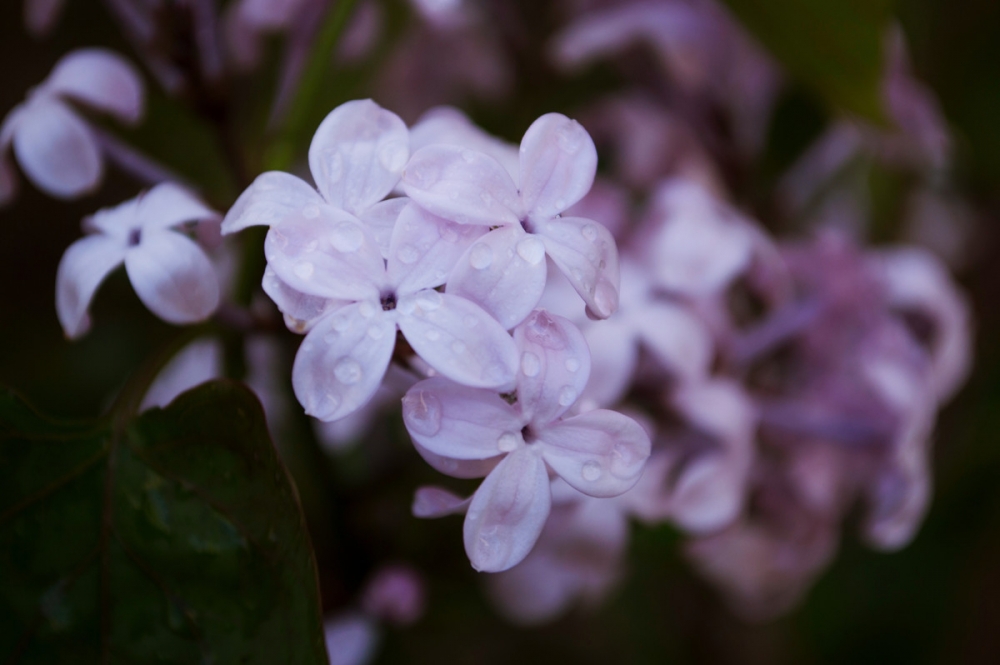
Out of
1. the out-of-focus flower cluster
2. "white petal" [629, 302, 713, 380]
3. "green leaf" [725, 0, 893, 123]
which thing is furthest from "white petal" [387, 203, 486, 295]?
"green leaf" [725, 0, 893, 123]

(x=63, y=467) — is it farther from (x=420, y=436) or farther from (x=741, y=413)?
(x=741, y=413)

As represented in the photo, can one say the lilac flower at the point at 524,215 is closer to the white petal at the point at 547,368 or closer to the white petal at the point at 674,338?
the white petal at the point at 547,368

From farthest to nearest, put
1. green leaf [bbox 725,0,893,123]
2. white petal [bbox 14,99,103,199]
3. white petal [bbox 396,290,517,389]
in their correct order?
green leaf [bbox 725,0,893,123], white petal [bbox 14,99,103,199], white petal [bbox 396,290,517,389]

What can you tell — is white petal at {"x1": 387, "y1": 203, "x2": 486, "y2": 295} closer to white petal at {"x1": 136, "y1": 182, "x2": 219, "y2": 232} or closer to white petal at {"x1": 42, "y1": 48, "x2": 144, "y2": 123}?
white petal at {"x1": 136, "y1": 182, "x2": 219, "y2": 232}

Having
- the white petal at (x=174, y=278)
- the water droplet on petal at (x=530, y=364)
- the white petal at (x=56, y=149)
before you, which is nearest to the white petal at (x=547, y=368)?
the water droplet on petal at (x=530, y=364)

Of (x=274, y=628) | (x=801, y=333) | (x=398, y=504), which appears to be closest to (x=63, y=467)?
(x=274, y=628)

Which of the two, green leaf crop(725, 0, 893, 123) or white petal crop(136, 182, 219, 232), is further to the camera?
green leaf crop(725, 0, 893, 123)

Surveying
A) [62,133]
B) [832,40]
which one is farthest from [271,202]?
[832,40]

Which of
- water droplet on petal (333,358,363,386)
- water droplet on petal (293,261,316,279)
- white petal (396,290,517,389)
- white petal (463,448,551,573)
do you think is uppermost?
water droplet on petal (293,261,316,279)
